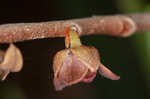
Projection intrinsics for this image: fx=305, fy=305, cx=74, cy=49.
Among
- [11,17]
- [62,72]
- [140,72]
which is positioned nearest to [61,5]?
[11,17]

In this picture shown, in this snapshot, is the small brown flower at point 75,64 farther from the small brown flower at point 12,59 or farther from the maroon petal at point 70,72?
the small brown flower at point 12,59

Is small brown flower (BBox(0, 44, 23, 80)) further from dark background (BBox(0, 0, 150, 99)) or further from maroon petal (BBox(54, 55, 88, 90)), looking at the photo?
dark background (BBox(0, 0, 150, 99))

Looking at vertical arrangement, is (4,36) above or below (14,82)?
above

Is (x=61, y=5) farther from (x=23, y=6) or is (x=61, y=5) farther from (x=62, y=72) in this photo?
(x=62, y=72)

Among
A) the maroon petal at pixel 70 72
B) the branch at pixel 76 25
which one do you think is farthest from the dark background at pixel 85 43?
the maroon petal at pixel 70 72

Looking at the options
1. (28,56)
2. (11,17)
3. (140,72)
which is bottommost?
(140,72)

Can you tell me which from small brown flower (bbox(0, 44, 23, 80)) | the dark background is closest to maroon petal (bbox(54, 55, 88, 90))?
small brown flower (bbox(0, 44, 23, 80))

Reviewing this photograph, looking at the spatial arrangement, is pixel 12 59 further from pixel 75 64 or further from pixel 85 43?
pixel 85 43
